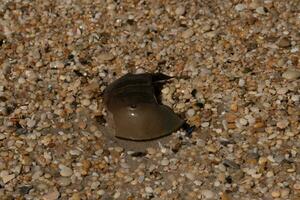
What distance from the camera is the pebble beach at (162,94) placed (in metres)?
4.59

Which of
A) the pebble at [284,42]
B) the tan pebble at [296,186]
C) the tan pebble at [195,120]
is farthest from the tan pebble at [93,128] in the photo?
the pebble at [284,42]

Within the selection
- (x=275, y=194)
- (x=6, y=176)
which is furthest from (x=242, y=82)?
(x=6, y=176)

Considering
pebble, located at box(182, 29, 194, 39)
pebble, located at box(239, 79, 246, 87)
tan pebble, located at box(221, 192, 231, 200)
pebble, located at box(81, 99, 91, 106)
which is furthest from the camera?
pebble, located at box(182, 29, 194, 39)

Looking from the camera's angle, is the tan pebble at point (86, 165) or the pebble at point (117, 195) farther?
the tan pebble at point (86, 165)

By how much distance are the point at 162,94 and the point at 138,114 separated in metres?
0.53

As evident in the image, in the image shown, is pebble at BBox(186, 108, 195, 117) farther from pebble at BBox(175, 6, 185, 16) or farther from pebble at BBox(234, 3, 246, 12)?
pebble at BBox(234, 3, 246, 12)

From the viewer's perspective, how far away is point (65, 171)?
4.66m

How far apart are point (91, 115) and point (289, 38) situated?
196 cm

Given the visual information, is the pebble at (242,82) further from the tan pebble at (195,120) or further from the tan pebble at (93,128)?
the tan pebble at (93,128)

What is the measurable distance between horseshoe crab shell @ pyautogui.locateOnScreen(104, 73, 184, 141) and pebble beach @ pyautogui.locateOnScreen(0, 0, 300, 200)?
94 millimetres

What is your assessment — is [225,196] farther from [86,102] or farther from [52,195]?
[86,102]

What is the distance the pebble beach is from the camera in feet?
15.0

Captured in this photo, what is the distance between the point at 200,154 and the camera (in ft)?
15.6

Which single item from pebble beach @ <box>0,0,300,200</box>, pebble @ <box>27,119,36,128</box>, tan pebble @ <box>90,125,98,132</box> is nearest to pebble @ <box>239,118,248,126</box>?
pebble beach @ <box>0,0,300,200</box>
